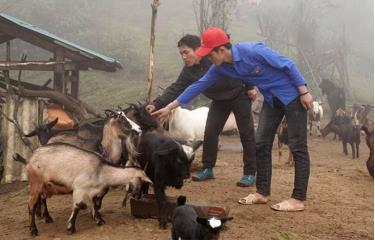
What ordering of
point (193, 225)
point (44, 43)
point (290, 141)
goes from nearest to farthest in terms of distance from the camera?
point (193, 225) → point (290, 141) → point (44, 43)

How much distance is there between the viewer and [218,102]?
758cm

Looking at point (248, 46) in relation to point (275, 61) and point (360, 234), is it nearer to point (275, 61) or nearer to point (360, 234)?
point (275, 61)

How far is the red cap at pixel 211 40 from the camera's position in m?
5.72

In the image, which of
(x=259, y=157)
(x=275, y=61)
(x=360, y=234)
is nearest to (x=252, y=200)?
(x=259, y=157)

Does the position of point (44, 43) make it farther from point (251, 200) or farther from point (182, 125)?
point (251, 200)

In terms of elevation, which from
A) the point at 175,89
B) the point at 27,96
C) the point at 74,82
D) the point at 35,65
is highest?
the point at 35,65

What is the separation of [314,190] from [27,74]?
2324 centimetres

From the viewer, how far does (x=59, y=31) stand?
33656 mm

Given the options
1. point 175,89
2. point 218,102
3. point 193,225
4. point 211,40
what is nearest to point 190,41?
point 175,89

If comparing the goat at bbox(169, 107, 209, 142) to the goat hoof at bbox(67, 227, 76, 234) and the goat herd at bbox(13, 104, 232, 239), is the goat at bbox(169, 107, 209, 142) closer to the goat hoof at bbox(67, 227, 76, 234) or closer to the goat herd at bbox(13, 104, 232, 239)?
the goat herd at bbox(13, 104, 232, 239)

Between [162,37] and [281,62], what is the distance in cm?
2892

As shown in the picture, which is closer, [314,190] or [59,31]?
[314,190]

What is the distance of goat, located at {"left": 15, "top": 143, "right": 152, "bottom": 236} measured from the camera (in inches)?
215

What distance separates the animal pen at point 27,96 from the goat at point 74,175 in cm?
523
